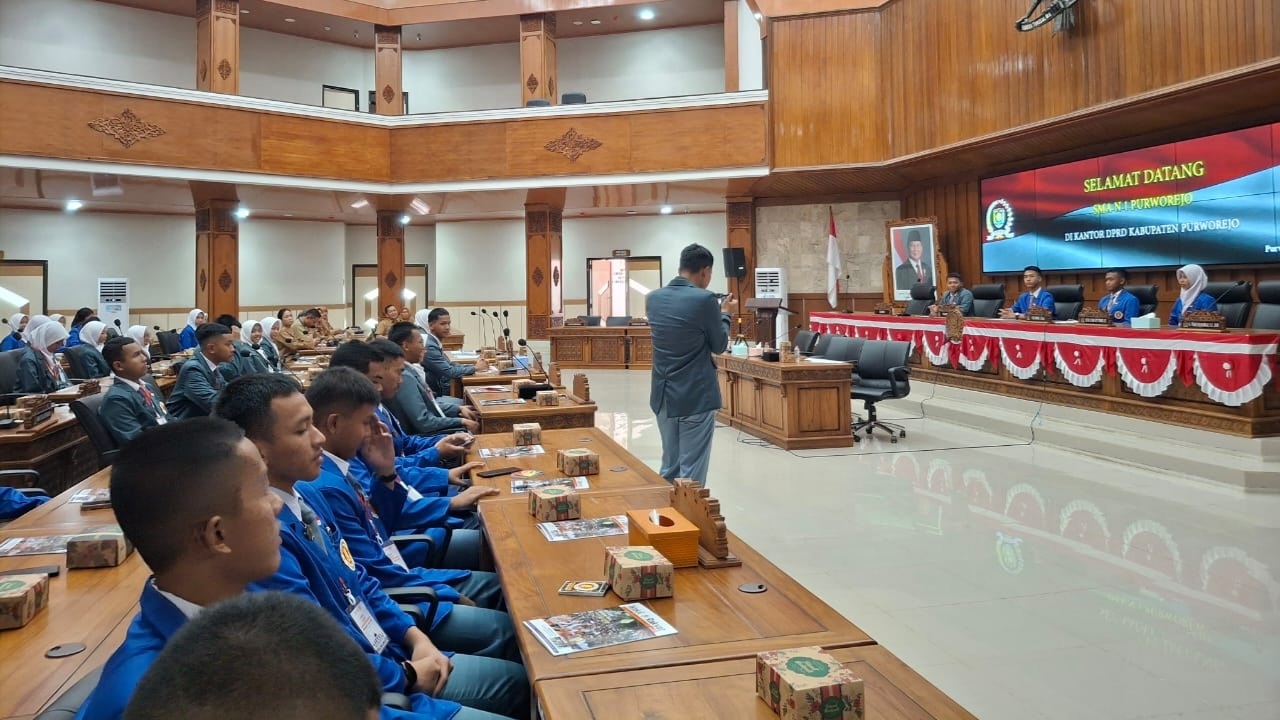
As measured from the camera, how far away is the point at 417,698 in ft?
5.73

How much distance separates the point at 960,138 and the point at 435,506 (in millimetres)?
9352

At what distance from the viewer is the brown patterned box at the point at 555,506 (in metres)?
2.55

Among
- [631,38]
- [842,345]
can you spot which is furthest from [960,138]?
[631,38]

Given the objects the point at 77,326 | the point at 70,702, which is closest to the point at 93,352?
the point at 77,326

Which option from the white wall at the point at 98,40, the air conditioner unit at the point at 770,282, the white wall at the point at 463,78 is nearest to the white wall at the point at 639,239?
the air conditioner unit at the point at 770,282

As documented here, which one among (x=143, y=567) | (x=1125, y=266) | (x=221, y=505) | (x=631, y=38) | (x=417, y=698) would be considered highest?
(x=631, y=38)

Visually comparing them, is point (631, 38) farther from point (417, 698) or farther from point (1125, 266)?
point (417, 698)

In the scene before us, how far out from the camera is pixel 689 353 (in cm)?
453

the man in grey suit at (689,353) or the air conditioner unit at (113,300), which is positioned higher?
the air conditioner unit at (113,300)

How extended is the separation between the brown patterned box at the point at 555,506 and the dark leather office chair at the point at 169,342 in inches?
425

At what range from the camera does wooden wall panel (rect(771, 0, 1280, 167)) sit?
24.0ft

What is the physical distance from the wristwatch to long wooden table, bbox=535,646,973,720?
49 cm

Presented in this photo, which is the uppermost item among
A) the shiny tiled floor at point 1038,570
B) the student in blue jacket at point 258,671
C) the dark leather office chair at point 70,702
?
the student in blue jacket at point 258,671

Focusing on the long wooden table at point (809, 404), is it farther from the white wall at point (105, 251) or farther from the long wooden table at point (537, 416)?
the white wall at point (105, 251)
